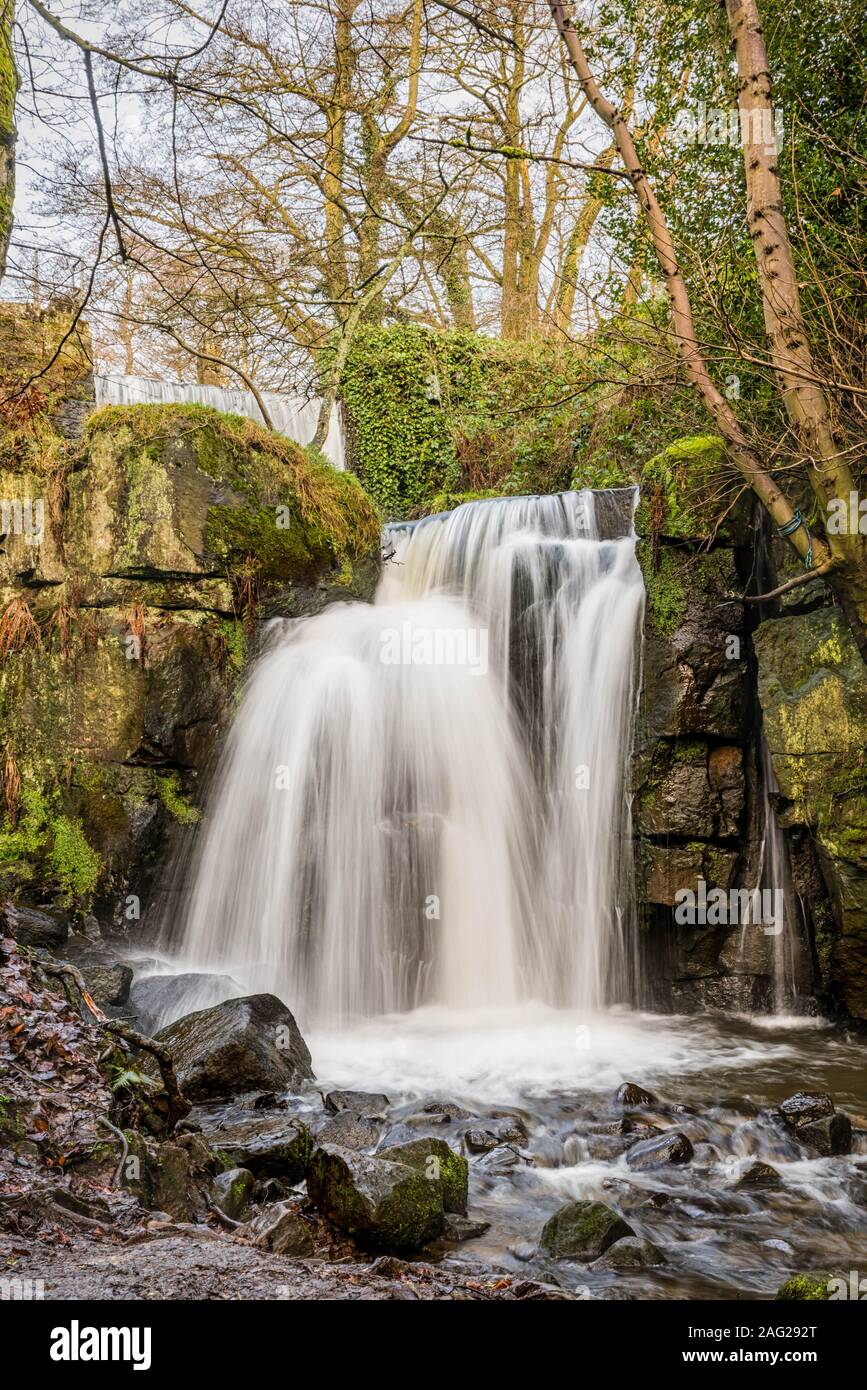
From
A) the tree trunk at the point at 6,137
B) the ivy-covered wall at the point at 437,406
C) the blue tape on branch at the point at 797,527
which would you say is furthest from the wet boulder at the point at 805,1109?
the ivy-covered wall at the point at 437,406

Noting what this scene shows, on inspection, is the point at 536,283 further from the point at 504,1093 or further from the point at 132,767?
the point at 504,1093

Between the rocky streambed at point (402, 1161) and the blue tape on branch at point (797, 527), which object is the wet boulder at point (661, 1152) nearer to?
the rocky streambed at point (402, 1161)

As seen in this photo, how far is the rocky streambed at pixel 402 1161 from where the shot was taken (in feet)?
10.0

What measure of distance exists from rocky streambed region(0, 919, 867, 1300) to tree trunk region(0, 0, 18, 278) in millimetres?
3691

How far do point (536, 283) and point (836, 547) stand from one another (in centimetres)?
1527

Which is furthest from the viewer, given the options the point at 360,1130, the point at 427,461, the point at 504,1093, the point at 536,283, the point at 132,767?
the point at 536,283

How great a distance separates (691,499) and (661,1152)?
5.23 m

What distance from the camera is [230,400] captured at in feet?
51.1

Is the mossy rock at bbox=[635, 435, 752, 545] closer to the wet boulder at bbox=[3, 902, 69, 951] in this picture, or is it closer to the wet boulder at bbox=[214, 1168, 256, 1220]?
the wet boulder at bbox=[214, 1168, 256, 1220]

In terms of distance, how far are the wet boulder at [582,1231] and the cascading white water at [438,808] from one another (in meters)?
3.67

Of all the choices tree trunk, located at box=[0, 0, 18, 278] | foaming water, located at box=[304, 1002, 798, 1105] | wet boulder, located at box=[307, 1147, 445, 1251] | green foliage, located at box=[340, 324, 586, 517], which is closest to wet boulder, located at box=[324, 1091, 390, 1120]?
foaming water, located at box=[304, 1002, 798, 1105]

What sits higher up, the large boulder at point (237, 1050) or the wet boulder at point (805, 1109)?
the large boulder at point (237, 1050)

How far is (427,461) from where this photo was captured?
595 inches

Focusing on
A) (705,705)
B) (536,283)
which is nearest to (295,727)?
(705,705)
